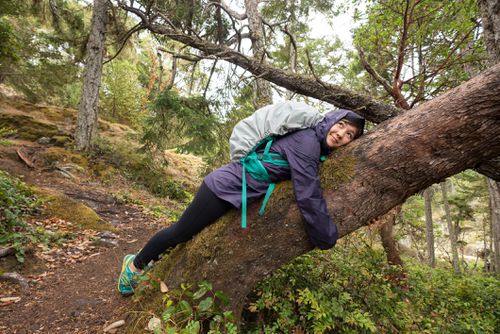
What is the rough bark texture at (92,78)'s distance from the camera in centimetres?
1000

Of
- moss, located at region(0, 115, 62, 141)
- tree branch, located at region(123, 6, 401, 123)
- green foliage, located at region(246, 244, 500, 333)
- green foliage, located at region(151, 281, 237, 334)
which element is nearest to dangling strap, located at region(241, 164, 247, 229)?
green foliage, located at region(151, 281, 237, 334)

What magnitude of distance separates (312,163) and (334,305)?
152 centimetres

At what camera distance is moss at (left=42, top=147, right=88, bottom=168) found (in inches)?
357

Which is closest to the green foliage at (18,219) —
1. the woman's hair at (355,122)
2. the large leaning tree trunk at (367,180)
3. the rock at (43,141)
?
the large leaning tree trunk at (367,180)

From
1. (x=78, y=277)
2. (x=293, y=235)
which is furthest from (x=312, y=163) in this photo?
(x=78, y=277)

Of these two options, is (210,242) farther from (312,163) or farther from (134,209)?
(134,209)

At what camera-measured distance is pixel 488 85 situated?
1.82m

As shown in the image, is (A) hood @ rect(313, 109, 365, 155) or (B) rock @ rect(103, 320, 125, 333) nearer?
(A) hood @ rect(313, 109, 365, 155)

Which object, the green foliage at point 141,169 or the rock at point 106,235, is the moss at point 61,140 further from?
the rock at point 106,235

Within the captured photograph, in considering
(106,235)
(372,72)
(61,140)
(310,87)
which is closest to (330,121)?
(372,72)

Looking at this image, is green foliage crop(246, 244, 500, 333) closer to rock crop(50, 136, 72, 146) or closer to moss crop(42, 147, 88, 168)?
moss crop(42, 147, 88, 168)

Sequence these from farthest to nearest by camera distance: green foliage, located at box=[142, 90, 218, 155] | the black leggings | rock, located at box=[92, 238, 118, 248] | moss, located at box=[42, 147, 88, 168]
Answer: moss, located at box=[42, 147, 88, 168]
green foliage, located at box=[142, 90, 218, 155]
rock, located at box=[92, 238, 118, 248]
the black leggings

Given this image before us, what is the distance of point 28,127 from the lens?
1121 cm

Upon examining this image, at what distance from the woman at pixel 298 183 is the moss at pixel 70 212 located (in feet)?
12.8
